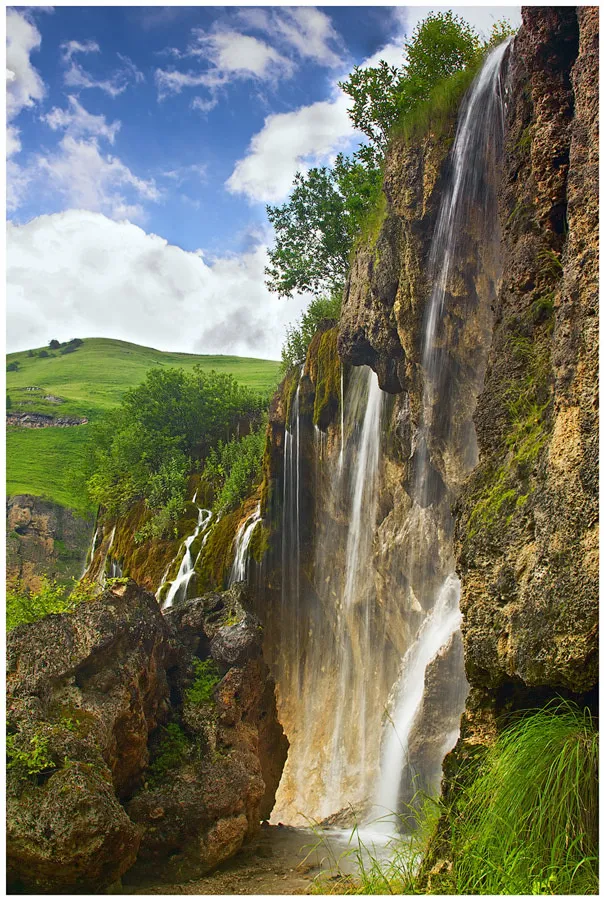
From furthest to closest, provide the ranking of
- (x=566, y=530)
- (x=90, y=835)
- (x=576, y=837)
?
(x=90, y=835)
(x=566, y=530)
(x=576, y=837)

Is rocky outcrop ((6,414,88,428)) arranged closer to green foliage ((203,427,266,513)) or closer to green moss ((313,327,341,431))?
green foliage ((203,427,266,513))

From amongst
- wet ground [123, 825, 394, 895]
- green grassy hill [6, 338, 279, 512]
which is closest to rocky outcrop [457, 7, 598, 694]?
wet ground [123, 825, 394, 895]

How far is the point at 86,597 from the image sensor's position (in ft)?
36.1

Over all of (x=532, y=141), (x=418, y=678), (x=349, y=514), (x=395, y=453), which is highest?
(x=532, y=141)

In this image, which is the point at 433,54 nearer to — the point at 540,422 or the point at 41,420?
the point at 540,422

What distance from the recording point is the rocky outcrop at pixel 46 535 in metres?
51.8

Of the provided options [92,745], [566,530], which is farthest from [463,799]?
[92,745]

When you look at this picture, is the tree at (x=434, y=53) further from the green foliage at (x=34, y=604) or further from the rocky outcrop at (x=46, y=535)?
the rocky outcrop at (x=46, y=535)

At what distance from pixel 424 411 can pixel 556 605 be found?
8391mm

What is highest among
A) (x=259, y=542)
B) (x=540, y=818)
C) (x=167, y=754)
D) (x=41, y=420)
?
(x=41, y=420)

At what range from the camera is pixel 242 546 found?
2209 cm

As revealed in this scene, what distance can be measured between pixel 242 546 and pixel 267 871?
13.3 meters

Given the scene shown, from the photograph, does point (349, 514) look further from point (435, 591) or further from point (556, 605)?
point (556, 605)

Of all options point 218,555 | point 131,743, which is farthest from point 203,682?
point 218,555
